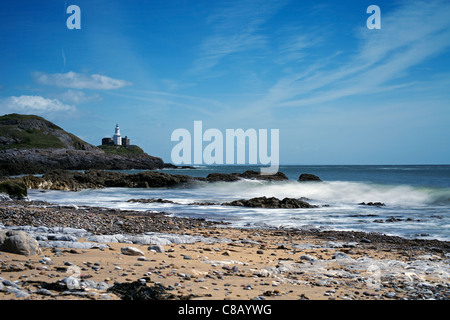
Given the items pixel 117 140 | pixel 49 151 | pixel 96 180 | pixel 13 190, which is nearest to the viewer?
pixel 13 190

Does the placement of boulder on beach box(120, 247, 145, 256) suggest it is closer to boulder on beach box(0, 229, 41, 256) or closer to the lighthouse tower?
boulder on beach box(0, 229, 41, 256)

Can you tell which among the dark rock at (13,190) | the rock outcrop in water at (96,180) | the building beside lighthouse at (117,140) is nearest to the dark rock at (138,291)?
the dark rock at (13,190)

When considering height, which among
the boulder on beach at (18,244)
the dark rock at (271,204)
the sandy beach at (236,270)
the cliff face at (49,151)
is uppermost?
the cliff face at (49,151)

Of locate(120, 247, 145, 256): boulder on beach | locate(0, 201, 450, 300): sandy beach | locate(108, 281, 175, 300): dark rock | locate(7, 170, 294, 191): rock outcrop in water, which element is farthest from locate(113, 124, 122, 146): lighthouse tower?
locate(108, 281, 175, 300): dark rock

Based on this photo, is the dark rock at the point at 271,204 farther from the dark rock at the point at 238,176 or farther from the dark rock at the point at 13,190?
the dark rock at the point at 238,176

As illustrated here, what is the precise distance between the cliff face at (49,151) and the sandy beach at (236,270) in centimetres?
6234

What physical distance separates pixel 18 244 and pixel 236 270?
3578mm

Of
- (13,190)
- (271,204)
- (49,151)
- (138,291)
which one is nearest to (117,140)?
(49,151)

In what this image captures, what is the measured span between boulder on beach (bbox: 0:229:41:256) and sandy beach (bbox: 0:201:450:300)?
16 cm

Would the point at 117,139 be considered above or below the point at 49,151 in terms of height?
above

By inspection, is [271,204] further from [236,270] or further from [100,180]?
[100,180]

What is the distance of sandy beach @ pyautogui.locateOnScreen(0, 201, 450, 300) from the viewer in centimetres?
455

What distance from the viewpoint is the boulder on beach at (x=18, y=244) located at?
228 inches

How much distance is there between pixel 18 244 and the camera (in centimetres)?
580
